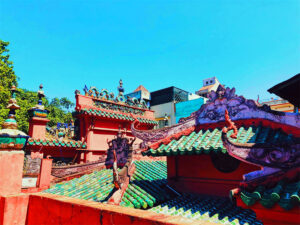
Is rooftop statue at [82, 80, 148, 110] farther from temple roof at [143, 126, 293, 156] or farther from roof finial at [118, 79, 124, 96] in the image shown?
temple roof at [143, 126, 293, 156]

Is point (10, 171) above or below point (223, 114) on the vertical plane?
below

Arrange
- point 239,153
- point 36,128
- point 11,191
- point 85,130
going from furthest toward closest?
point 85,130, point 36,128, point 11,191, point 239,153

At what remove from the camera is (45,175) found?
27.6 feet

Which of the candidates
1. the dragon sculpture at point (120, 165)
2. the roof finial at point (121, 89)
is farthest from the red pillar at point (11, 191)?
the roof finial at point (121, 89)

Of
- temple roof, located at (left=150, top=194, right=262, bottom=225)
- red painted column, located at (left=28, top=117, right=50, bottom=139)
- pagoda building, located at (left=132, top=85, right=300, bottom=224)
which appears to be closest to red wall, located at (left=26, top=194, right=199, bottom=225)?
pagoda building, located at (left=132, top=85, right=300, bottom=224)

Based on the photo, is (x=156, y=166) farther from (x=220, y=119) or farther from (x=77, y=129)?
(x=77, y=129)

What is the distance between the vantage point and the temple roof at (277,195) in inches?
110

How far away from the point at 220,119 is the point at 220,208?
2785 millimetres

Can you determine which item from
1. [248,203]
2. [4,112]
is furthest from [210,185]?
[4,112]

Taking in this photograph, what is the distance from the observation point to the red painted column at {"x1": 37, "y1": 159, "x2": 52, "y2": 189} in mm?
8297

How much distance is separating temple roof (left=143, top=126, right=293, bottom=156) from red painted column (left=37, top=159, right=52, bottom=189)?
467 cm

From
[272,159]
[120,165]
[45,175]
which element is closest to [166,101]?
[120,165]

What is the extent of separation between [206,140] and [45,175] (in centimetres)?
687

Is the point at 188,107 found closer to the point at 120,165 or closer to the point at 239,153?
the point at 120,165
